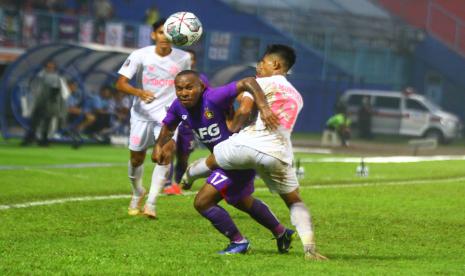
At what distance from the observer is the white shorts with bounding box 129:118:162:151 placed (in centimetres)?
1395

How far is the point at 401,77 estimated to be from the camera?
50969mm

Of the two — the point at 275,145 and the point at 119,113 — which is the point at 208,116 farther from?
the point at 119,113

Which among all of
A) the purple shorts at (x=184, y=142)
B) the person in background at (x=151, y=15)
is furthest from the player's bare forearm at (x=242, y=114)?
the person in background at (x=151, y=15)

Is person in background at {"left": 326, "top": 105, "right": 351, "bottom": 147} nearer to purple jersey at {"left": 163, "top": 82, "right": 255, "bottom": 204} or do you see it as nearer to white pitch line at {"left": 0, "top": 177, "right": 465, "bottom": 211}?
white pitch line at {"left": 0, "top": 177, "right": 465, "bottom": 211}

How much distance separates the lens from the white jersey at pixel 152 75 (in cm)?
1408

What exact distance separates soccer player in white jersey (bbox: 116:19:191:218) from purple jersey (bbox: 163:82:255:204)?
10.8 ft

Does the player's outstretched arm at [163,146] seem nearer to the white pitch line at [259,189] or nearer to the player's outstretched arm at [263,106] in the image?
the player's outstretched arm at [263,106]

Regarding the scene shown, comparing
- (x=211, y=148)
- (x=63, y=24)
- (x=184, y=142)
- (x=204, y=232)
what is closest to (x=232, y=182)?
(x=211, y=148)

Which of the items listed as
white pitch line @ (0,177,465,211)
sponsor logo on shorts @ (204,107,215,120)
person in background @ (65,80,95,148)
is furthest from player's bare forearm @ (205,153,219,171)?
person in background @ (65,80,95,148)

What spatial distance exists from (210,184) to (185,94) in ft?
2.73

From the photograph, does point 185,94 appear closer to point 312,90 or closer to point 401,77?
point 312,90

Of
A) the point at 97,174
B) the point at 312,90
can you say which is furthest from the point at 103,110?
the point at 312,90

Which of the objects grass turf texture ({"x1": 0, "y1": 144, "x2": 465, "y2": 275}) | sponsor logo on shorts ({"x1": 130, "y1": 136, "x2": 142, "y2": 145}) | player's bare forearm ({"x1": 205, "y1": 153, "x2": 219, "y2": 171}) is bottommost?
grass turf texture ({"x1": 0, "y1": 144, "x2": 465, "y2": 275})

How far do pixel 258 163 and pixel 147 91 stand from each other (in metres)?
4.70
